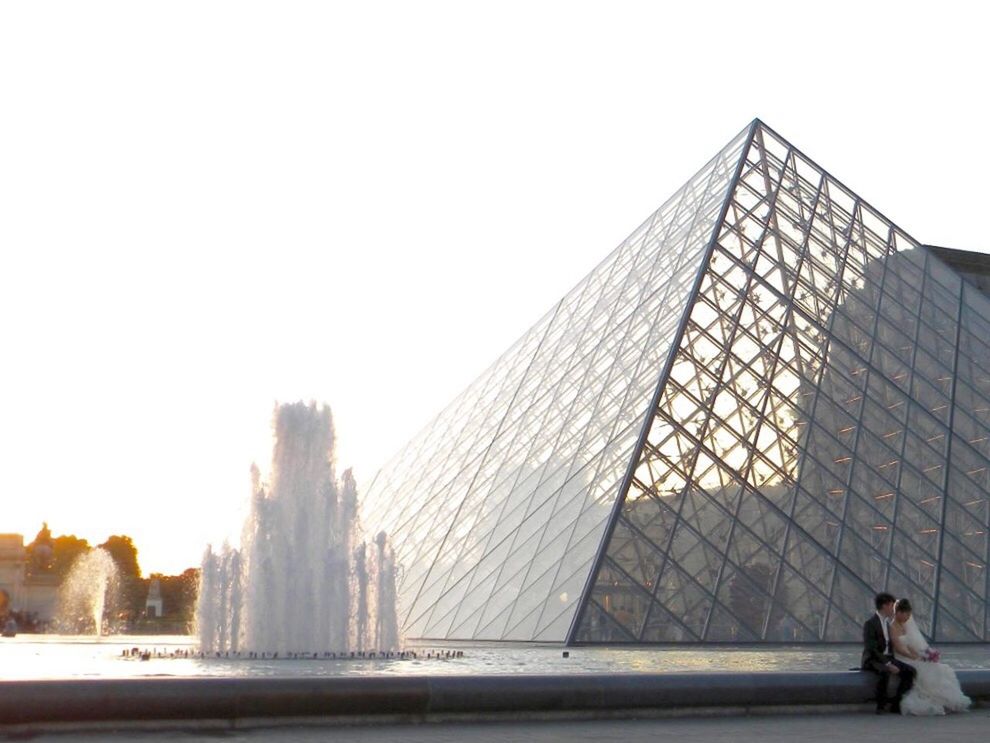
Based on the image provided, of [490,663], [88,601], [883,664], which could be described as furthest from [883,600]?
[88,601]

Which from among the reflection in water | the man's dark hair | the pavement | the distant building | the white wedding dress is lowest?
the distant building

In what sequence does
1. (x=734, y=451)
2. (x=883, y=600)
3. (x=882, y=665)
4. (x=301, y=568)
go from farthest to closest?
(x=734, y=451)
(x=301, y=568)
(x=883, y=600)
(x=882, y=665)

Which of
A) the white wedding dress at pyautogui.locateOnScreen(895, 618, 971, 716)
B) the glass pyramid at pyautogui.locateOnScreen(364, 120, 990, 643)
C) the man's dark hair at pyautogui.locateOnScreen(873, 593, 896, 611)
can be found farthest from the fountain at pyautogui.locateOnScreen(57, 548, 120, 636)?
the white wedding dress at pyautogui.locateOnScreen(895, 618, 971, 716)

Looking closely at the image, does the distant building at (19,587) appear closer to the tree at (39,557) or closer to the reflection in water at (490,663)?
the tree at (39,557)

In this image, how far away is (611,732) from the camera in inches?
284

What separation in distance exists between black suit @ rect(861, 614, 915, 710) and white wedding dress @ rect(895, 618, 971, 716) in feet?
0.17

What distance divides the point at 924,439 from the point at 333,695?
20243mm

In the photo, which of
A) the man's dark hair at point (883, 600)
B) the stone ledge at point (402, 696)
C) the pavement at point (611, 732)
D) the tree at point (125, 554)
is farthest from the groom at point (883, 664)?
the tree at point (125, 554)

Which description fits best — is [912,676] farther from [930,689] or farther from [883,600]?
[883,600]

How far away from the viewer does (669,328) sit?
24.3m

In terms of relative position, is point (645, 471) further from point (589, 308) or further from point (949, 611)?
point (589, 308)

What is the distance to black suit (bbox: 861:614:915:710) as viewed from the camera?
29.5 feet

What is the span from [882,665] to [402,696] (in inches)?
146

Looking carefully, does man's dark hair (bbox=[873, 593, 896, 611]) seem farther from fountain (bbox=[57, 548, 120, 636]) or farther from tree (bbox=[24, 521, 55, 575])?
tree (bbox=[24, 521, 55, 575])
